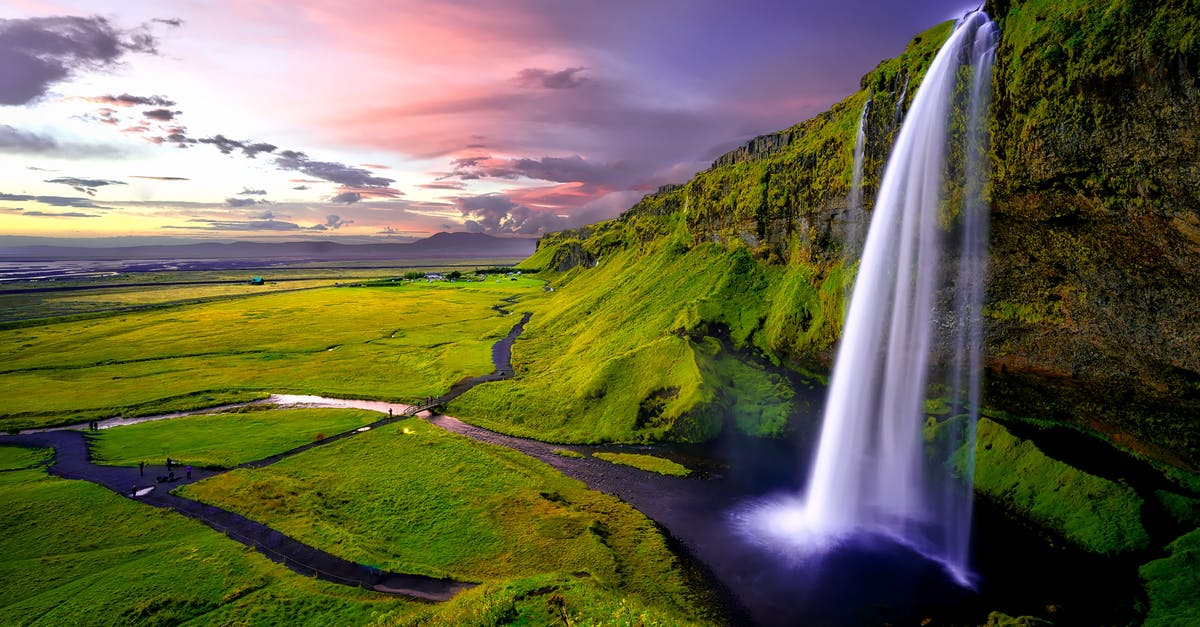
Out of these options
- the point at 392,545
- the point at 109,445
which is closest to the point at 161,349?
the point at 109,445

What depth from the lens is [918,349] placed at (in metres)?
42.5

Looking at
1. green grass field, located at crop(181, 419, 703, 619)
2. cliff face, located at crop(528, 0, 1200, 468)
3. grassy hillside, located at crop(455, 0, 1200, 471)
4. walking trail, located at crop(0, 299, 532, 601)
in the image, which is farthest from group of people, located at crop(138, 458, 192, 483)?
Result: cliff face, located at crop(528, 0, 1200, 468)

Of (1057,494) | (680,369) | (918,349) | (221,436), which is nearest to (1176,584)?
(1057,494)

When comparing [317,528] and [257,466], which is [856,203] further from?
[257,466]

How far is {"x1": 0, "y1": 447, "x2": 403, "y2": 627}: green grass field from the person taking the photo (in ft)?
90.8

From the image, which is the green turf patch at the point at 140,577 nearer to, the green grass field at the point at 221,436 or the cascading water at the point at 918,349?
the green grass field at the point at 221,436

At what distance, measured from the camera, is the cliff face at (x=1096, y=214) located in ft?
82.6

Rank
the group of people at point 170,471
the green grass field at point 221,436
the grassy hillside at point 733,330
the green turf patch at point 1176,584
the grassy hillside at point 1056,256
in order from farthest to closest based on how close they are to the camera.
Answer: the grassy hillside at point 733,330 → the green grass field at point 221,436 → the group of people at point 170,471 → the grassy hillside at point 1056,256 → the green turf patch at point 1176,584

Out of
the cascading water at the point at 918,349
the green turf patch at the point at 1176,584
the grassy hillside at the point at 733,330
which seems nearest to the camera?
the green turf patch at the point at 1176,584

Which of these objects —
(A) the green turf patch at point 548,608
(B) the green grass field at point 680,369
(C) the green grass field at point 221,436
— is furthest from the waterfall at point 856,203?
(C) the green grass field at point 221,436

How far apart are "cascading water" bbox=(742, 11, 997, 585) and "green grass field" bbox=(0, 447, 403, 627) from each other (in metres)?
31.4

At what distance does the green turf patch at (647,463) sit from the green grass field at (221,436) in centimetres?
3388

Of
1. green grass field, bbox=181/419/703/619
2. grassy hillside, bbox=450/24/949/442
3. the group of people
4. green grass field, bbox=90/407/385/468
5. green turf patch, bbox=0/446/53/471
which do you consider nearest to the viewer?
green grass field, bbox=181/419/703/619

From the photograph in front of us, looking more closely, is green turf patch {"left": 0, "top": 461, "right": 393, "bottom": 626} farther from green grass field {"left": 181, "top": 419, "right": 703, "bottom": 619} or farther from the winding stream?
green grass field {"left": 181, "top": 419, "right": 703, "bottom": 619}
